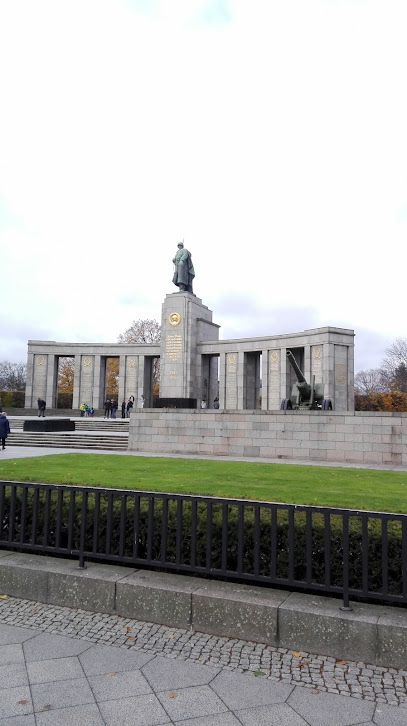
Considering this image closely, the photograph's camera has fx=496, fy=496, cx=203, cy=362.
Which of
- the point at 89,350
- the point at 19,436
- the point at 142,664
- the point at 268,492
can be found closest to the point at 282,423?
the point at 268,492

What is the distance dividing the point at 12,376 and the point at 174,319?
169ft

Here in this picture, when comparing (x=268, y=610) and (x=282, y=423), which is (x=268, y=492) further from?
(x=282, y=423)

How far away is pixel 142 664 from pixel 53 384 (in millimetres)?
41528

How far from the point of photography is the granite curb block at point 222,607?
148 inches

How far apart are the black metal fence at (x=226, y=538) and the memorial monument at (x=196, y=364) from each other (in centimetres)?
2804

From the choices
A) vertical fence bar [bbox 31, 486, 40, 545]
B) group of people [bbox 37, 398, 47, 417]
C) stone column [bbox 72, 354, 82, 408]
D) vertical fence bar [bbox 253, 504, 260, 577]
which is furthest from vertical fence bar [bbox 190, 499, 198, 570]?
stone column [bbox 72, 354, 82, 408]

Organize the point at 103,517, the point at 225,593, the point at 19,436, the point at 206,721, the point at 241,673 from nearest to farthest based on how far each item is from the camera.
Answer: the point at 206,721
the point at 241,673
the point at 225,593
the point at 103,517
the point at 19,436

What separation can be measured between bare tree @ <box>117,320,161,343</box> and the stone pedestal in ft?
52.4

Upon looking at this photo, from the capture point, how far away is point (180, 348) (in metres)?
37.9

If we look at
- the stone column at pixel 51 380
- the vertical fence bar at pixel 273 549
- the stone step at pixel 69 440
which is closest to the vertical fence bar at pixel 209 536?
the vertical fence bar at pixel 273 549

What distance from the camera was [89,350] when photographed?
4278cm

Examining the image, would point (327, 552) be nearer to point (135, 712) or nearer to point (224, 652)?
point (224, 652)

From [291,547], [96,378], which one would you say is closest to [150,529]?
[291,547]

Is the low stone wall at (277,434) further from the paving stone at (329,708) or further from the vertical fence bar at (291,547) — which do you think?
the paving stone at (329,708)
